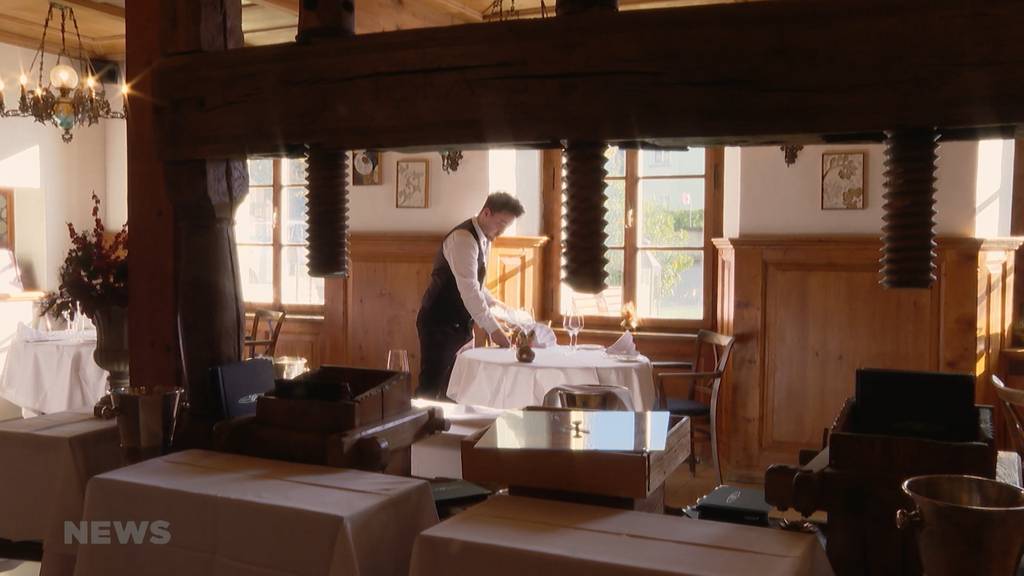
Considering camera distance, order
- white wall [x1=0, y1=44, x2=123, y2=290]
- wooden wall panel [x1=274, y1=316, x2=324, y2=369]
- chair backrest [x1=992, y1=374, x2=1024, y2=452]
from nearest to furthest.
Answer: chair backrest [x1=992, y1=374, x2=1024, y2=452] < white wall [x1=0, y1=44, x2=123, y2=290] < wooden wall panel [x1=274, y1=316, x2=324, y2=369]

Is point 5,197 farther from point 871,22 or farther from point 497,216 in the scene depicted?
point 871,22

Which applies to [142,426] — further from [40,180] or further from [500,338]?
[40,180]

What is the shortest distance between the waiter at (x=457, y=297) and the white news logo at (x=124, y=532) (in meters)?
3.16

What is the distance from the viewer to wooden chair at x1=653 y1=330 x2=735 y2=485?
4730 mm

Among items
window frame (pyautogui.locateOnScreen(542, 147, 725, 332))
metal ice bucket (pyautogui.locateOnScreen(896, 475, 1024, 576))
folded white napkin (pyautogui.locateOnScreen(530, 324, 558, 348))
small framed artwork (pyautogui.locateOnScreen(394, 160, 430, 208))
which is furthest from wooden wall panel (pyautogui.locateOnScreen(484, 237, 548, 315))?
metal ice bucket (pyautogui.locateOnScreen(896, 475, 1024, 576))

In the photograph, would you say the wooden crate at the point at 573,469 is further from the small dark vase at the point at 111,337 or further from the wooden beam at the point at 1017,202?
the wooden beam at the point at 1017,202

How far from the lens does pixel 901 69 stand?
1.17 m

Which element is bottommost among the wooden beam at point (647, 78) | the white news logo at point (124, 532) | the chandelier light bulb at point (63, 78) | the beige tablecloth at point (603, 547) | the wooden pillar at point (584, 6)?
the white news logo at point (124, 532)

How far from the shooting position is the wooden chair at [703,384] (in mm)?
4730

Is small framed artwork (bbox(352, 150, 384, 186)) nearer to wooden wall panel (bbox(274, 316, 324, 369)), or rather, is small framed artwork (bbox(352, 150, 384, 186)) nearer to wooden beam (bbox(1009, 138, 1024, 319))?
wooden wall panel (bbox(274, 316, 324, 369))

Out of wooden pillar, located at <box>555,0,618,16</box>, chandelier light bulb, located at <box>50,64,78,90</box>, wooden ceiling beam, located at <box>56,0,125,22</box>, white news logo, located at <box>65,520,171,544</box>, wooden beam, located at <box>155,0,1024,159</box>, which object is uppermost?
wooden ceiling beam, located at <box>56,0,125,22</box>

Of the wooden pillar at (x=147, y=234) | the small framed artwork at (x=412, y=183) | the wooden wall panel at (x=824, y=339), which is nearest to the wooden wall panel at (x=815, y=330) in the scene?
the wooden wall panel at (x=824, y=339)

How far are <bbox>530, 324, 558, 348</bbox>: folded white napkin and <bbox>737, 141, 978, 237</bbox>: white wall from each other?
4.25 feet

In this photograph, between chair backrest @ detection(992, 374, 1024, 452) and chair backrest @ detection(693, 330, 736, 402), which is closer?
chair backrest @ detection(992, 374, 1024, 452)
